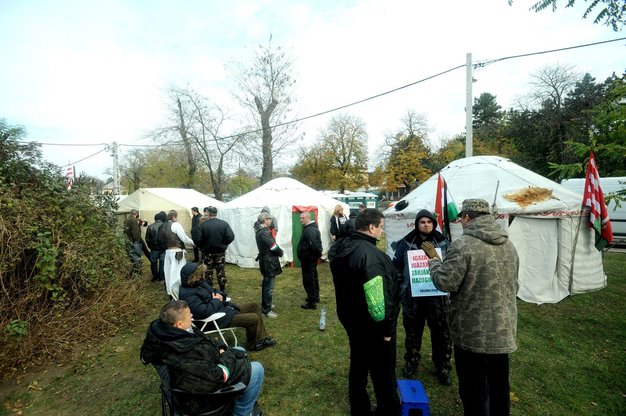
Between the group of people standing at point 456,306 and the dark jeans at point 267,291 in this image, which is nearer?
the group of people standing at point 456,306

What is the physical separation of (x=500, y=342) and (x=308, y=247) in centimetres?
399

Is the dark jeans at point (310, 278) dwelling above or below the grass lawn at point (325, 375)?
above

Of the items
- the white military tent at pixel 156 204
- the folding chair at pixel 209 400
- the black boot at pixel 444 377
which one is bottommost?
the black boot at pixel 444 377

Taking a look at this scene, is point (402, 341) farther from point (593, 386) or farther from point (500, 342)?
point (500, 342)

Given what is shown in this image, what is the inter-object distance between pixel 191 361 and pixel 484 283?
2.27m

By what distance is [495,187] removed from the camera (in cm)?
738

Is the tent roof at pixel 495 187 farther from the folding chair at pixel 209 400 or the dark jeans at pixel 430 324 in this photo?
the folding chair at pixel 209 400

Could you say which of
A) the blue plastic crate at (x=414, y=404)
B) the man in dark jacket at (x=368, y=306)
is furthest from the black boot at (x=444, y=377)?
the man in dark jacket at (x=368, y=306)

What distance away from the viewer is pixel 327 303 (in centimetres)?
662

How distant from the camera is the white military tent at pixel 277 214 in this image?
10.6 meters

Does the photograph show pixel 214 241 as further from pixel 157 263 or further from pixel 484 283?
pixel 484 283

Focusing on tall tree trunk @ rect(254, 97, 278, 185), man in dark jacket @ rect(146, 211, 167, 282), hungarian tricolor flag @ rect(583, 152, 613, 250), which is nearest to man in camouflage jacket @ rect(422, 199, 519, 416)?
hungarian tricolor flag @ rect(583, 152, 613, 250)

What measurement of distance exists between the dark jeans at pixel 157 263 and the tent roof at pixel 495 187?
19.9 ft

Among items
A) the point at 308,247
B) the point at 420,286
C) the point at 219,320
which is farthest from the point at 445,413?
the point at 308,247
